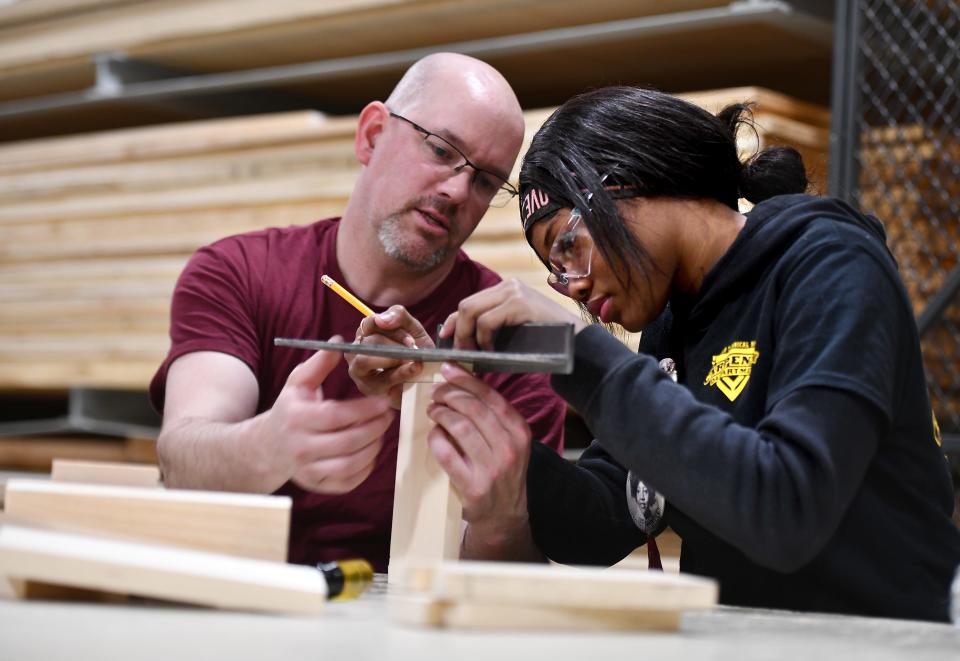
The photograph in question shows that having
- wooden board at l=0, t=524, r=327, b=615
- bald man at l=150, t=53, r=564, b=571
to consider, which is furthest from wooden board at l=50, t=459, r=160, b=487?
wooden board at l=0, t=524, r=327, b=615

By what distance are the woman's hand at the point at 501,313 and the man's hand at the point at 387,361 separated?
128mm

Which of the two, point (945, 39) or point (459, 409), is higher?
point (945, 39)

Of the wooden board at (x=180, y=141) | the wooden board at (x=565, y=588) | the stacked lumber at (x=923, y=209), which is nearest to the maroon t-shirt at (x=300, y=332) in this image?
the wooden board at (x=565, y=588)

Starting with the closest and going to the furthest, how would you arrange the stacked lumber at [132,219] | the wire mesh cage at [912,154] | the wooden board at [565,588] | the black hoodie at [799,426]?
the wooden board at [565,588] < the black hoodie at [799,426] < the wire mesh cage at [912,154] < the stacked lumber at [132,219]

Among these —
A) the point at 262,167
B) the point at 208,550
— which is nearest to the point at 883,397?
the point at 208,550

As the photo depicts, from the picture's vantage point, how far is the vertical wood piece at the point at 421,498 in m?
1.50

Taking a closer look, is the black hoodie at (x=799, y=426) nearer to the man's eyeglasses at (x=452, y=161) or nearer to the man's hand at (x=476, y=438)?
the man's hand at (x=476, y=438)

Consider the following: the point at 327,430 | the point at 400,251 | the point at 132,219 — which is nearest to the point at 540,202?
the point at 327,430

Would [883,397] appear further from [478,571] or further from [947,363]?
[947,363]

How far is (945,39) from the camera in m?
3.01

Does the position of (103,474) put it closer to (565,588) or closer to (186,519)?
(186,519)

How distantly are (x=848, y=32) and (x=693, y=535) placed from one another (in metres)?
1.96

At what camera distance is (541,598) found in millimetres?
1027

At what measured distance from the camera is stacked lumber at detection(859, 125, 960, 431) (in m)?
3.12
